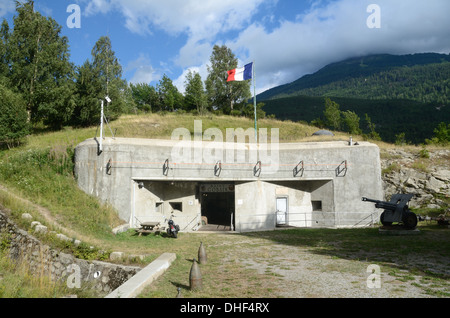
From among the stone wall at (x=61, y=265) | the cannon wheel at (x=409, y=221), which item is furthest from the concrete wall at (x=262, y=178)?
the stone wall at (x=61, y=265)

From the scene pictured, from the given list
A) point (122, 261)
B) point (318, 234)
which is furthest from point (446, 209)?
point (122, 261)

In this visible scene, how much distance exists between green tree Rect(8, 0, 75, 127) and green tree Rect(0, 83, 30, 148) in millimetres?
7603

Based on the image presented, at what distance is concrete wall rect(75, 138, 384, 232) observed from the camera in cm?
1919

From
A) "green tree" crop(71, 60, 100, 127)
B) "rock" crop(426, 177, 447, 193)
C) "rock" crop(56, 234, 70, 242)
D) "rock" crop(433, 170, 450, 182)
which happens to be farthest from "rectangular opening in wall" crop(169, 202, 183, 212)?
"green tree" crop(71, 60, 100, 127)

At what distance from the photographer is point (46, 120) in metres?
37.7

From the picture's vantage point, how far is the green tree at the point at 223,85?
2206 inches

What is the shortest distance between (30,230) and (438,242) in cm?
1679

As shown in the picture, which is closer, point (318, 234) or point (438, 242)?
point (438, 242)

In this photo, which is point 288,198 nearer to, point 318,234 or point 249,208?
point 249,208

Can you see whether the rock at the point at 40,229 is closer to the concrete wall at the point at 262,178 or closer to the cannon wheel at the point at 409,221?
the concrete wall at the point at 262,178

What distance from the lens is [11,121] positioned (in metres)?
24.7

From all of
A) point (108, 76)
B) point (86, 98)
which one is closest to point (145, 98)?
point (108, 76)

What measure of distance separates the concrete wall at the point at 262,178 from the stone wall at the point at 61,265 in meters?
7.69
